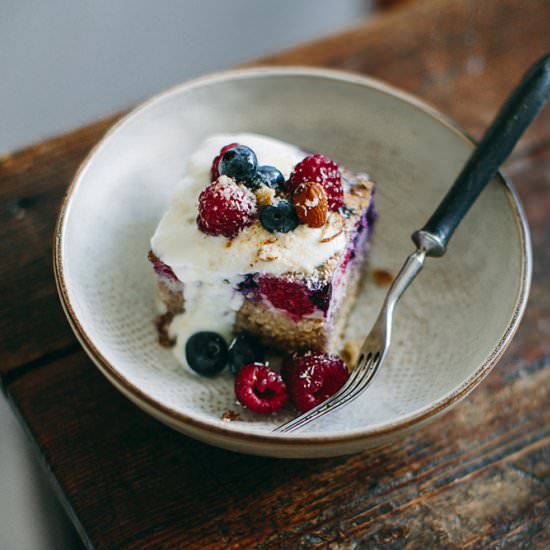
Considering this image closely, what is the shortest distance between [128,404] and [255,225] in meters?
0.53

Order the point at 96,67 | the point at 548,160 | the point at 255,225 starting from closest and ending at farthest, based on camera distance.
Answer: the point at 255,225
the point at 548,160
the point at 96,67

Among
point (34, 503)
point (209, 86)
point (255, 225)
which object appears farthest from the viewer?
point (34, 503)

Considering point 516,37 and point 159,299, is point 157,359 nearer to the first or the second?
point 159,299

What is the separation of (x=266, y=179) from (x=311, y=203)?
0.14 metres

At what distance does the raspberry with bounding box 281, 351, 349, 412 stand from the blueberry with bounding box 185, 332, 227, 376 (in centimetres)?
17

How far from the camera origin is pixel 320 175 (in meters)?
1.56

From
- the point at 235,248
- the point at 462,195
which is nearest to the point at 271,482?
the point at 235,248

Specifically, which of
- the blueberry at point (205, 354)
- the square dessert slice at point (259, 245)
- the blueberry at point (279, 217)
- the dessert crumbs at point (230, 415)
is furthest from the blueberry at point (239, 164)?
the dessert crumbs at point (230, 415)

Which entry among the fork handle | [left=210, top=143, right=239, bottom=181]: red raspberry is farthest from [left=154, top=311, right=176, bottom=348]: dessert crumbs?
the fork handle

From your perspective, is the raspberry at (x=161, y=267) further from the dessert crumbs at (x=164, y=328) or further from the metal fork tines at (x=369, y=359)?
the metal fork tines at (x=369, y=359)

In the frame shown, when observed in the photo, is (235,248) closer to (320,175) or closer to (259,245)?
(259,245)

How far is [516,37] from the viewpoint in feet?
8.05

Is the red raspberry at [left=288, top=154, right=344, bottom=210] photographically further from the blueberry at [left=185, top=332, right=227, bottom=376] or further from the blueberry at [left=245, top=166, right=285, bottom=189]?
the blueberry at [left=185, top=332, right=227, bottom=376]

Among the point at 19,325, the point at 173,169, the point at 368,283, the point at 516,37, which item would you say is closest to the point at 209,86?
the point at 173,169
